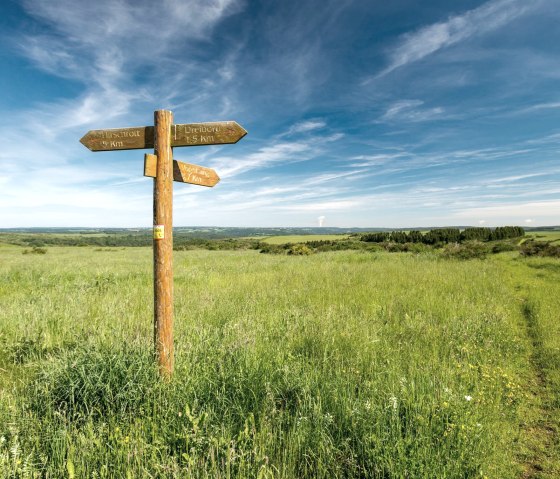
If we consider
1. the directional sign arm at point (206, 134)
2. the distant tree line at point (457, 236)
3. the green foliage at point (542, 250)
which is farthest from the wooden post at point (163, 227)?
the distant tree line at point (457, 236)

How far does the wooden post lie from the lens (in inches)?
150

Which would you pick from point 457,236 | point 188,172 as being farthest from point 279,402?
point 457,236

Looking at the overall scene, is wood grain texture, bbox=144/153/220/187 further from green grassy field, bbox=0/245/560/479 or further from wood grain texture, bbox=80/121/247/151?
green grassy field, bbox=0/245/560/479

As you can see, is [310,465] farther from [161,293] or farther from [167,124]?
[167,124]

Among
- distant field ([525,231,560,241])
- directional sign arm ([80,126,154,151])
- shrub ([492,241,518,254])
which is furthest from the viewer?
distant field ([525,231,560,241])

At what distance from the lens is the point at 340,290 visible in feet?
33.6

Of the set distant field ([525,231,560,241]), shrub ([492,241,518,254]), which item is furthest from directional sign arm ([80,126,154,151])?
distant field ([525,231,560,241])

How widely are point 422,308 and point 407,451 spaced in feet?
19.4

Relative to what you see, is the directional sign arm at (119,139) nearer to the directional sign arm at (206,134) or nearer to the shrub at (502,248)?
the directional sign arm at (206,134)

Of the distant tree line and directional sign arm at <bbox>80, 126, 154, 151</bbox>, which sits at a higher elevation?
directional sign arm at <bbox>80, 126, 154, 151</bbox>

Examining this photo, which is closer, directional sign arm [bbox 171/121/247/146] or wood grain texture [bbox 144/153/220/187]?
wood grain texture [bbox 144/153/220/187]

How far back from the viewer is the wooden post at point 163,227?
3.82m

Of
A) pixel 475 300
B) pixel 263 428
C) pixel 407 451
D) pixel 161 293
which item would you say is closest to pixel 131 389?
pixel 161 293

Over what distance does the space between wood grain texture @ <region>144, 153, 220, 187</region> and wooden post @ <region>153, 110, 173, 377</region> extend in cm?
8
